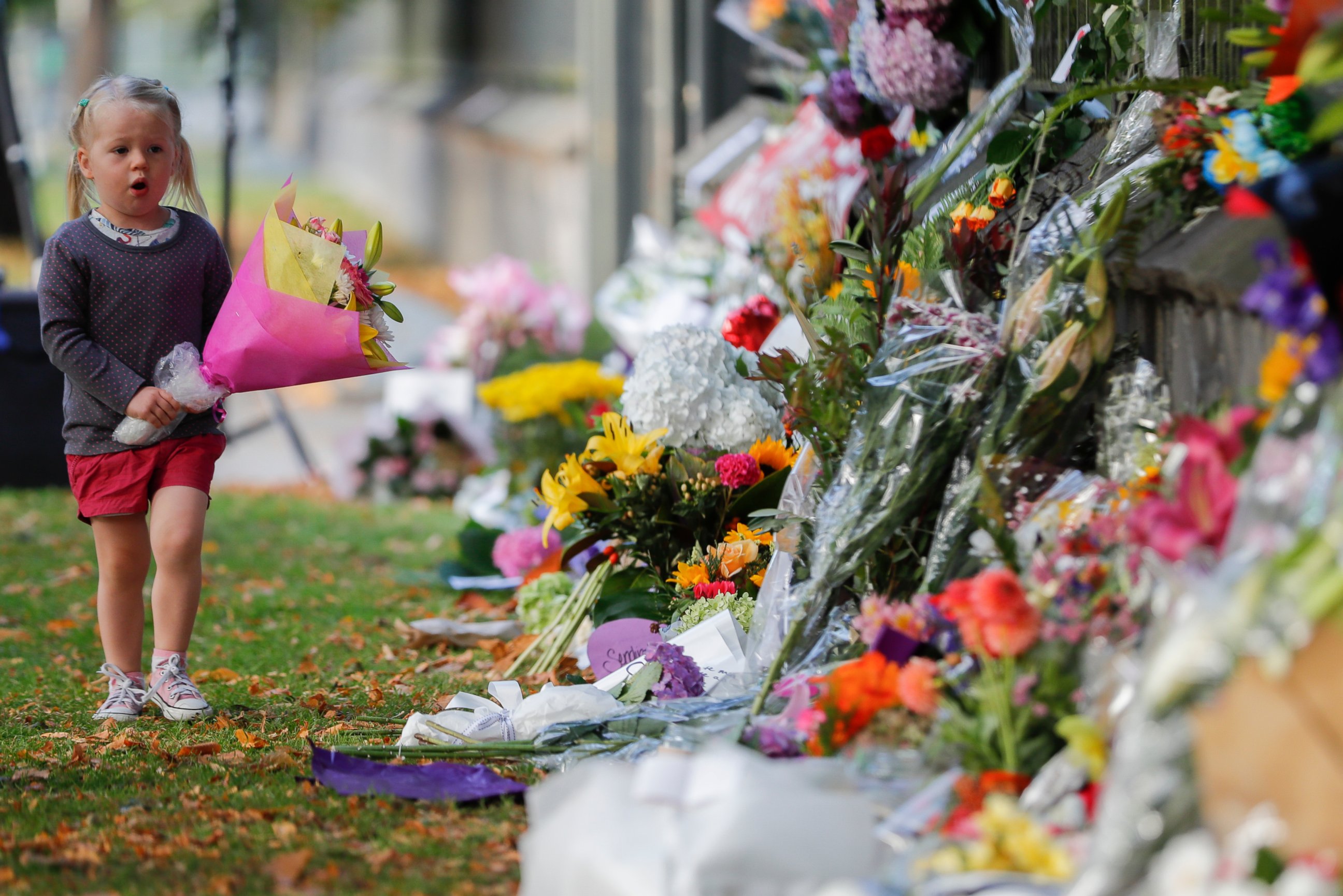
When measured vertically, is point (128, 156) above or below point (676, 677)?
above

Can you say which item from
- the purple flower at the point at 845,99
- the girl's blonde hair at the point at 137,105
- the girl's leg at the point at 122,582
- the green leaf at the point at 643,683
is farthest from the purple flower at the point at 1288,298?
the purple flower at the point at 845,99

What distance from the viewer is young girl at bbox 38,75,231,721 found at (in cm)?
287

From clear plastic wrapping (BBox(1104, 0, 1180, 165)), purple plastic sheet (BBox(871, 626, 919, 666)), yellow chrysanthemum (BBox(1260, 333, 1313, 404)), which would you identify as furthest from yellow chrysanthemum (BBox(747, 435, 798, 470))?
yellow chrysanthemum (BBox(1260, 333, 1313, 404))

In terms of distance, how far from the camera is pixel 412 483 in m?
7.02

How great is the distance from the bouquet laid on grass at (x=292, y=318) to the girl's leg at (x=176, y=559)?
0.17 m

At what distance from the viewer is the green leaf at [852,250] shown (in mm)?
2701

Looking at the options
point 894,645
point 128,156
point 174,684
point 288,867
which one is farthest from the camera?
point 174,684

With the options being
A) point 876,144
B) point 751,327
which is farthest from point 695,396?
point 876,144

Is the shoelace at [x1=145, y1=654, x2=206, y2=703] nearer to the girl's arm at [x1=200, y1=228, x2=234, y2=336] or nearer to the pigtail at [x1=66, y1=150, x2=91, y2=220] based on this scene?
the girl's arm at [x1=200, y1=228, x2=234, y2=336]

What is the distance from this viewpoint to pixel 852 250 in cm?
274

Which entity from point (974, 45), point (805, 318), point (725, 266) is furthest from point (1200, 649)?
point (725, 266)

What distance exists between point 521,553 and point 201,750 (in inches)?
60.6

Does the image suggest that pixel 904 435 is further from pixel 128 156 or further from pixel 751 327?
pixel 128 156

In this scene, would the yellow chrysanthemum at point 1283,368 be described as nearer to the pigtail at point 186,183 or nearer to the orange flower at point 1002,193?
the orange flower at point 1002,193
